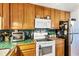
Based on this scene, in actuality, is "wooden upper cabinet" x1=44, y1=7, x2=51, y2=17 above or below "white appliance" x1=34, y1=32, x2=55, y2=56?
above

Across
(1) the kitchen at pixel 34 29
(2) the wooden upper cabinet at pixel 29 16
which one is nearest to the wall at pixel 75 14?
(1) the kitchen at pixel 34 29

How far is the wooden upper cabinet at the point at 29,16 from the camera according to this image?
1265mm

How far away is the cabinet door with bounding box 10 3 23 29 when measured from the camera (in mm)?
1266

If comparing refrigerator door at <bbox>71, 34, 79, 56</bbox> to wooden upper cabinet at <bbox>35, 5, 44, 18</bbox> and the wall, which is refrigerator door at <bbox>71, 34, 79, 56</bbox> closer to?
the wall

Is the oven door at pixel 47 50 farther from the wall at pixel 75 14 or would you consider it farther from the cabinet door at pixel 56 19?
the wall at pixel 75 14

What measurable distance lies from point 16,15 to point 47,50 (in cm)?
44

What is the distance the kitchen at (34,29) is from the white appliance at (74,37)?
0.01 meters

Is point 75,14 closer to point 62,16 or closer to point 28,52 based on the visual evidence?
point 62,16

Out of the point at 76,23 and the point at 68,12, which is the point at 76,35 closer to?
the point at 76,23

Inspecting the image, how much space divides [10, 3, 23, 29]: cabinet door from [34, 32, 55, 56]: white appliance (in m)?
0.19

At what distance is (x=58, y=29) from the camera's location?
1.26 m

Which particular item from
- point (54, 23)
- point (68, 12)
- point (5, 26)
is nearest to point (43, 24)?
point (54, 23)

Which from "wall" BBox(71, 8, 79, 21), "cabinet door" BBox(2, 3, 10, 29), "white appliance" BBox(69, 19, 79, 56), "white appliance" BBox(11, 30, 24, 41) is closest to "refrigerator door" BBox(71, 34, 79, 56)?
"white appliance" BBox(69, 19, 79, 56)

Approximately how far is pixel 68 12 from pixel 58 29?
18 centimetres
